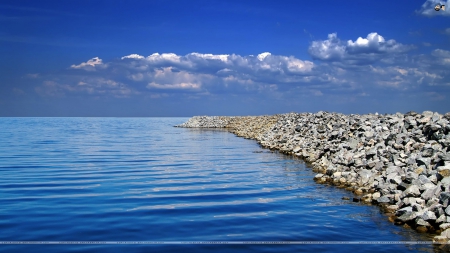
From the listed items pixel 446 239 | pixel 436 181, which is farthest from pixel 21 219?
pixel 436 181

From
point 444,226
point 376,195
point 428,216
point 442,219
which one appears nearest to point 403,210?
point 428,216

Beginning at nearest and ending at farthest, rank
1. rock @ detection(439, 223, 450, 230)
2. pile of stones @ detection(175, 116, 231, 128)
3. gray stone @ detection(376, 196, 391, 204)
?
1. rock @ detection(439, 223, 450, 230)
2. gray stone @ detection(376, 196, 391, 204)
3. pile of stones @ detection(175, 116, 231, 128)

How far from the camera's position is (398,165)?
13219mm

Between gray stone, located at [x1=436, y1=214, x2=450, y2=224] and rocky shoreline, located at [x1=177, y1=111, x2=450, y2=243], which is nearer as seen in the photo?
gray stone, located at [x1=436, y1=214, x2=450, y2=224]

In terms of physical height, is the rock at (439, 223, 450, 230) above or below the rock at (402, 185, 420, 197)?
below

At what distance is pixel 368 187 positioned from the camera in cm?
1318

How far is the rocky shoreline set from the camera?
9.33 meters

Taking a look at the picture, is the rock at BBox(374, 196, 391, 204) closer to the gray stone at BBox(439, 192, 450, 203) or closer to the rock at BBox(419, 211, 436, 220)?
the gray stone at BBox(439, 192, 450, 203)

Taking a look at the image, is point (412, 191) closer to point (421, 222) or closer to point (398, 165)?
point (421, 222)

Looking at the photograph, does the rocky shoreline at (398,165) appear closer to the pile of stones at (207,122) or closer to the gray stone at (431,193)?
the gray stone at (431,193)

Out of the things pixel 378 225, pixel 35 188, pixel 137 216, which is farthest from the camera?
pixel 35 188

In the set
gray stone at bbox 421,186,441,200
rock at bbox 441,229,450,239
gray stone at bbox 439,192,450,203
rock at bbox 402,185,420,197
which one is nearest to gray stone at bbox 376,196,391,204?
rock at bbox 402,185,420,197

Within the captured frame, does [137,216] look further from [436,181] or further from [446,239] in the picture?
[436,181]

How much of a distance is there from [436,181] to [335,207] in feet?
8.94
